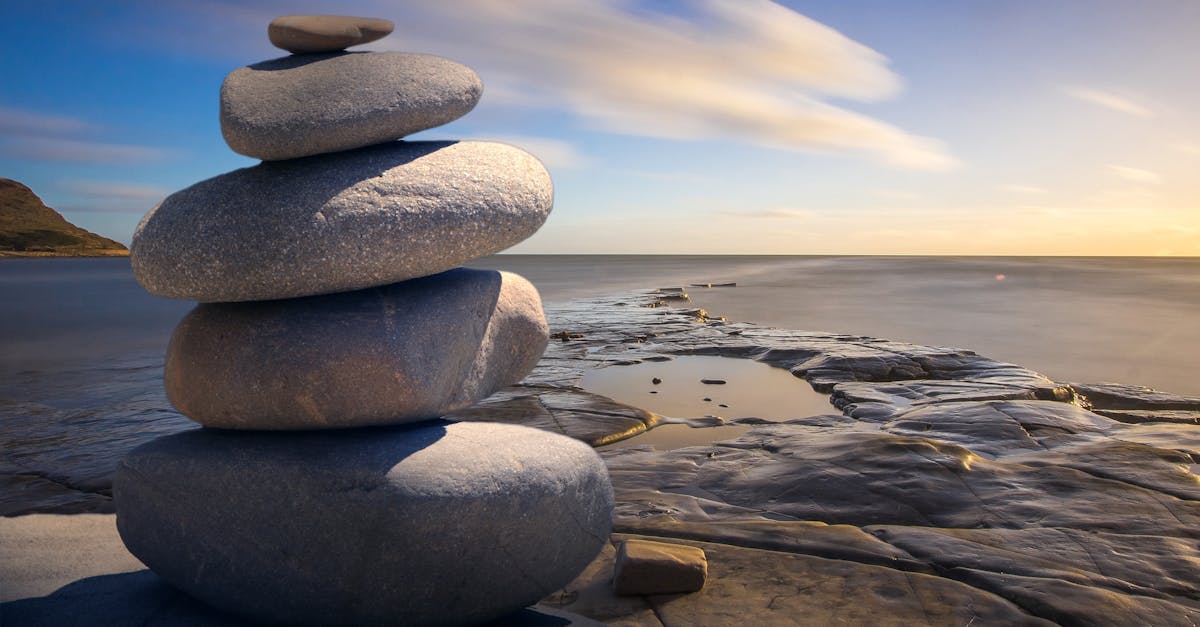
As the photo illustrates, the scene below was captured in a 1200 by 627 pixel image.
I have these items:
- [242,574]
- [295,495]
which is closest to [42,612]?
[242,574]

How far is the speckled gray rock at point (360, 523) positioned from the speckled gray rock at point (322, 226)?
0.76 meters

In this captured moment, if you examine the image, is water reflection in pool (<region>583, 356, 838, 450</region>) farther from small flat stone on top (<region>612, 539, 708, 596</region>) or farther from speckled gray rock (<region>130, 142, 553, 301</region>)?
speckled gray rock (<region>130, 142, 553, 301</region>)

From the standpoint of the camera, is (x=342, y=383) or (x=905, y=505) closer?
(x=342, y=383)

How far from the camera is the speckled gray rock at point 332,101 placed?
347 cm

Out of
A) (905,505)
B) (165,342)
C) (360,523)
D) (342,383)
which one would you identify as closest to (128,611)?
(360,523)

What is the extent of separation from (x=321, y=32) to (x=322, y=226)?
1.13m

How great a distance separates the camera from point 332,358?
3441mm

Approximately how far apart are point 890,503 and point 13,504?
601 centimetres

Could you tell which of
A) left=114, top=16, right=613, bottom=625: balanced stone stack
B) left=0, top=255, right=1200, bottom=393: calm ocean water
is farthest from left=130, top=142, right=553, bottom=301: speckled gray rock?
left=0, top=255, right=1200, bottom=393: calm ocean water

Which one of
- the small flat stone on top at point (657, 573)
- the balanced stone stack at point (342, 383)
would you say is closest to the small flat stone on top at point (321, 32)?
the balanced stone stack at point (342, 383)

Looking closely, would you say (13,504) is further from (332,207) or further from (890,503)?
(890,503)

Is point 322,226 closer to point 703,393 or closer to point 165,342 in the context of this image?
point 703,393

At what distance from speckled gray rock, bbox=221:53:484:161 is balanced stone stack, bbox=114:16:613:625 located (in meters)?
0.01

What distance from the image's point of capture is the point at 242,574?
3.33 metres
